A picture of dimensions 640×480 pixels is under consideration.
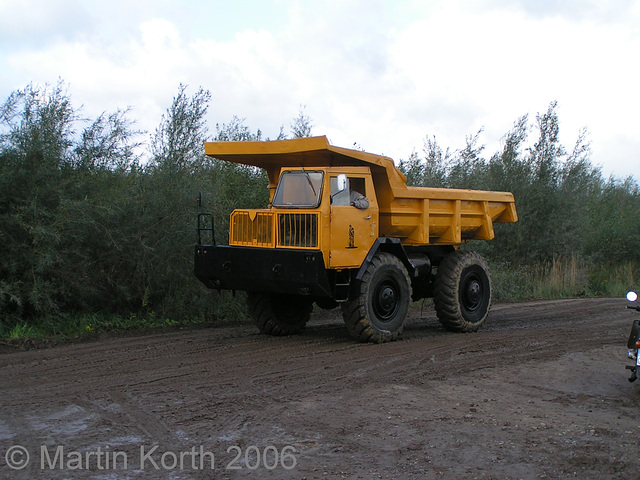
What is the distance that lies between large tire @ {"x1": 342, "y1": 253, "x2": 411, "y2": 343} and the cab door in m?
0.33

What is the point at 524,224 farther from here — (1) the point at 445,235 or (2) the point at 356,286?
(2) the point at 356,286

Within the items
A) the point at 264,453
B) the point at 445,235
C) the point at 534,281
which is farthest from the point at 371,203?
the point at 534,281

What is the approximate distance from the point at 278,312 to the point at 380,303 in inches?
68.7

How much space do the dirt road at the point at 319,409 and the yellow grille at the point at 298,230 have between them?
1.49m

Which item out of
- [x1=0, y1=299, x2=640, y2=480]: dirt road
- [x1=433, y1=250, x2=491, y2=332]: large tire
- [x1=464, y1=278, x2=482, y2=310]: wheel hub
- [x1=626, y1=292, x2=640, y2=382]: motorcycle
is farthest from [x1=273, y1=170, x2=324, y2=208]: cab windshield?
[x1=626, y1=292, x2=640, y2=382]: motorcycle

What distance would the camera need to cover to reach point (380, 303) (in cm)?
969

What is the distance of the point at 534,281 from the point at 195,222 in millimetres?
11020

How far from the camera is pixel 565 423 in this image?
5918 mm

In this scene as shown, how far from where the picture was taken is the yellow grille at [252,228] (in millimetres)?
9367

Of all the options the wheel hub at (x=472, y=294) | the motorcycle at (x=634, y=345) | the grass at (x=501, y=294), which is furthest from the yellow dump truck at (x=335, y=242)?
the motorcycle at (x=634, y=345)

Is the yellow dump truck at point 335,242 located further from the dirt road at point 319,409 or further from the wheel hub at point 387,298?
the dirt road at point 319,409

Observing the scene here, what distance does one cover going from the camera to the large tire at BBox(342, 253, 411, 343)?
30.9 ft

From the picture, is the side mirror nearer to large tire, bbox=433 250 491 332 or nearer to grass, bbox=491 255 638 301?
large tire, bbox=433 250 491 332

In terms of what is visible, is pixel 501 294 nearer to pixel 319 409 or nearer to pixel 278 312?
pixel 278 312
